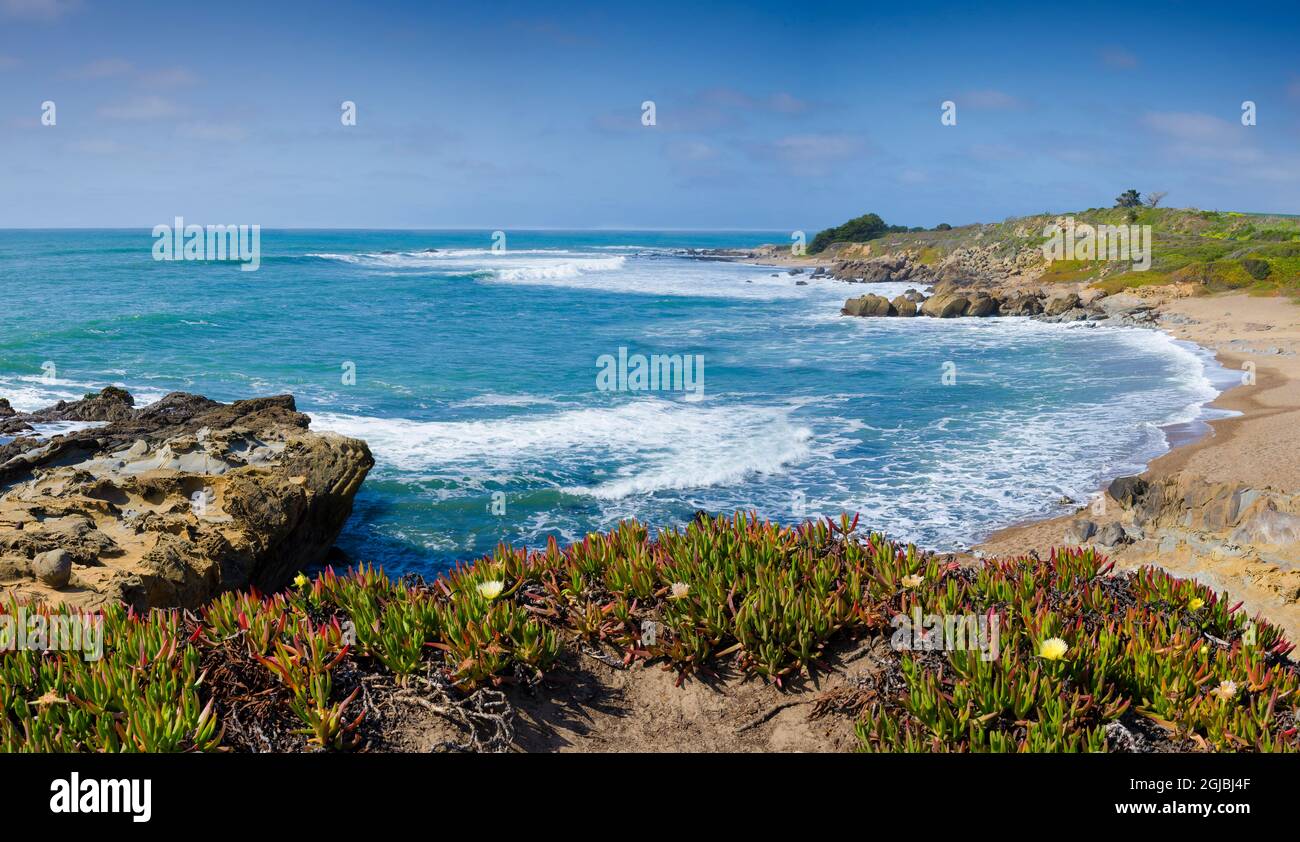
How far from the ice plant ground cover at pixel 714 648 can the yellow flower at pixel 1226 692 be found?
0.01 meters

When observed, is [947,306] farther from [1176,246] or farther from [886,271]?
[886,271]

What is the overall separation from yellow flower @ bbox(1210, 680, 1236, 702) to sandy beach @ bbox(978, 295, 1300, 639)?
5074 mm

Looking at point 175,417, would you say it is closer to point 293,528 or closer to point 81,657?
point 293,528

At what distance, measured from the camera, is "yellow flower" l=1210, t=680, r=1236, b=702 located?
4.31 metres

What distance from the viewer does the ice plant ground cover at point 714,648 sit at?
4.21m

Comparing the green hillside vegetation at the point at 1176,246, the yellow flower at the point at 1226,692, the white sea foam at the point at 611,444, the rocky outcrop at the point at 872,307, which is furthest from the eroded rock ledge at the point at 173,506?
the green hillside vegetation at the point at 1176,246

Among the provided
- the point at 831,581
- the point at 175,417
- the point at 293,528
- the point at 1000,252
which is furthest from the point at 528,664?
the point at 1000,252

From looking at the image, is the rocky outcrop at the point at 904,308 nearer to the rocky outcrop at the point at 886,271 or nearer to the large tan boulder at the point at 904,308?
the large tan boulder at the point at 904,308

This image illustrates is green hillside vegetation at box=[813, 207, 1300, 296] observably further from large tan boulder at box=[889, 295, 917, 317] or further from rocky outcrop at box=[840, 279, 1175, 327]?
large tan boulder at box=[889, 295, 917, 317]

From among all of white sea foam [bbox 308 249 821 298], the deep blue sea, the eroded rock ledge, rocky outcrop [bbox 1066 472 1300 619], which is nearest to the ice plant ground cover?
the eroded rock ledge

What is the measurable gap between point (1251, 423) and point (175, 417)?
23.7 m

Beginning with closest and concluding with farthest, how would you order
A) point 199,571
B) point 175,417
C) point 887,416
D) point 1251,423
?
1. point 199,571
2. point 175,417
3. point 1251,423
4. point 887,416

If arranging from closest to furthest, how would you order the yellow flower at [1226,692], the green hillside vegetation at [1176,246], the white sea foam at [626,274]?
1. the yellow flower at [1226,692]
2. the green hillside vegetation at [1176,246]
3. the white sea foam at [626,274]
